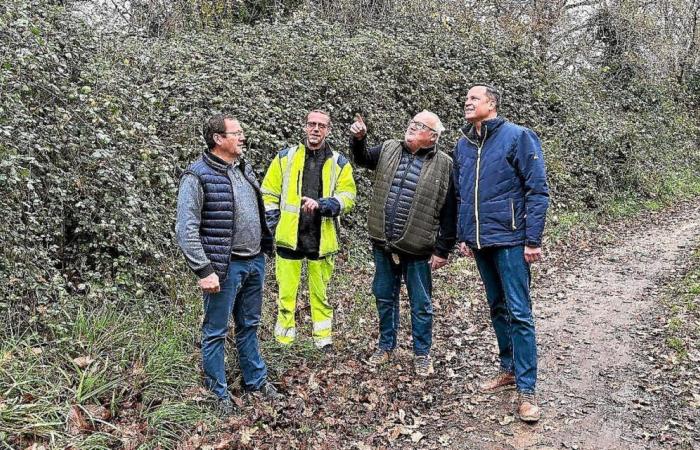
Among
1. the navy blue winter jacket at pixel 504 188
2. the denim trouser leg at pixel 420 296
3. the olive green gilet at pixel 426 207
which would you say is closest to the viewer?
the navy blue winter jacket at pixel 504 188

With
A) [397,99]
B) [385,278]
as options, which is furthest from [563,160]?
[385,278]

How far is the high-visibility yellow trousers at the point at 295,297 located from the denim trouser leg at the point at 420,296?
787 millimetres

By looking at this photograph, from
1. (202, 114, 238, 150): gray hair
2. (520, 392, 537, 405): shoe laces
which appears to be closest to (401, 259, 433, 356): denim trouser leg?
(520, 392, 537, 405): shoe laces

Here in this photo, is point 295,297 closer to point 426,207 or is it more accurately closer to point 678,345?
point 426,207

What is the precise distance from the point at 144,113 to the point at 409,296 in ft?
10.7

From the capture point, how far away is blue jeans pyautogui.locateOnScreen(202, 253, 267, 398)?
4387 millimetres

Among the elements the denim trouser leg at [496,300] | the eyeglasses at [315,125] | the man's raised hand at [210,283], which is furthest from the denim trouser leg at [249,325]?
the denim trouser leg at [496,300]

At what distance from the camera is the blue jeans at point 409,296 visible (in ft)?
17.4

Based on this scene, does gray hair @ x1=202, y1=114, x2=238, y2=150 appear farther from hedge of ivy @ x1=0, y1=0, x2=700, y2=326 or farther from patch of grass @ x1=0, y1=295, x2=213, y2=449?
patch of grass @ x1=0, y1=295, x2=213, y2=449

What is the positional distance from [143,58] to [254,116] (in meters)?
1.43

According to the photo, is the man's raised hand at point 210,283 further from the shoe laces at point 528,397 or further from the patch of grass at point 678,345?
the patch of grass at point 678,345

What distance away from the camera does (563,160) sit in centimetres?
1347

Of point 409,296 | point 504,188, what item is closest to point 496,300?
point 409,296

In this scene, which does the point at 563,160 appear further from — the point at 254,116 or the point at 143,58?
the point at 143,58
